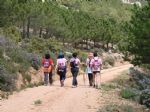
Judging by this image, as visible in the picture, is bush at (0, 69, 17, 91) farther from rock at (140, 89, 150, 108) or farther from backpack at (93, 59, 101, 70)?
rock at (140, 89, 150, 108)

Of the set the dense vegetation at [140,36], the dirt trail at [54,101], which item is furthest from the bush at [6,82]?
the dense vegetation at [140,36]

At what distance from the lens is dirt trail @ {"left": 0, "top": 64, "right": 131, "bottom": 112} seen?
16109 mm

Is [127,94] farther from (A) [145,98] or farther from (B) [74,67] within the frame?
(B) [74,67]

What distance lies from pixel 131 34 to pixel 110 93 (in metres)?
13.4

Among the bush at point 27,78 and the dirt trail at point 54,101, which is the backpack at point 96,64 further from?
the bush at point 27,78

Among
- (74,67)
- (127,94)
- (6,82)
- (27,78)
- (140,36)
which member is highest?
(140,36)

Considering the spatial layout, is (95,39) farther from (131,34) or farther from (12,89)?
(12,89)

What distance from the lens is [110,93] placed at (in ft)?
71.2

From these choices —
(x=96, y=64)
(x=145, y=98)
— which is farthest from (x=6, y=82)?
(x=145, y=98)

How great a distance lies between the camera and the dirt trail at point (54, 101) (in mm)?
16109

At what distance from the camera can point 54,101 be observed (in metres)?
17.8

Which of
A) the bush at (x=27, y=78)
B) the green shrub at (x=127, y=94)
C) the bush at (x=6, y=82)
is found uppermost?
the bush at (x=6, y=82)

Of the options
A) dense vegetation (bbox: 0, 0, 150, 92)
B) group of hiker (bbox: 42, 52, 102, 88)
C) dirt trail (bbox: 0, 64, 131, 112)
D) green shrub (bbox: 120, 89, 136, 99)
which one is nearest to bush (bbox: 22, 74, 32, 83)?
dense vegetation (bbox: 0, 0, 150, 92)

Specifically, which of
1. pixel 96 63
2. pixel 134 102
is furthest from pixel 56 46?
pixel 134 102
